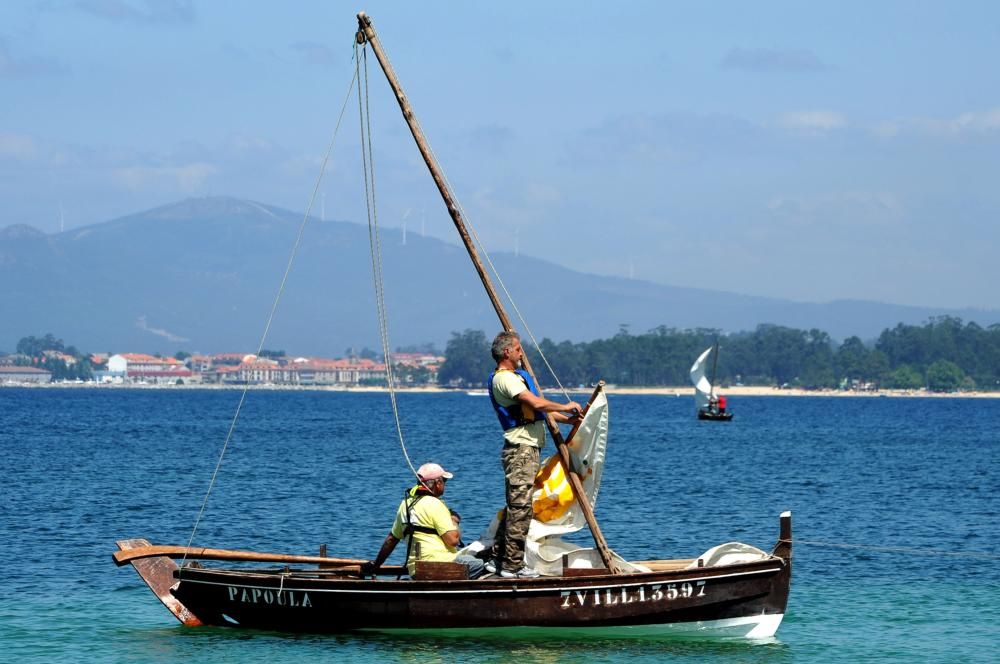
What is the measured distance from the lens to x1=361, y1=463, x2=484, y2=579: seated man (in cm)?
2144

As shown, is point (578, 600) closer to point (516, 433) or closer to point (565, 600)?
point (565, 600)

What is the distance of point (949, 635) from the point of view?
23672mm

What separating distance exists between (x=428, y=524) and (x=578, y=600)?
230 centimetres

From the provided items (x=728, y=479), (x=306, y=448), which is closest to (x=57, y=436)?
(x=306, y=448)

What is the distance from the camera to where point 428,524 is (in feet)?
70.7

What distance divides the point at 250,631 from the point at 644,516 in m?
21.8

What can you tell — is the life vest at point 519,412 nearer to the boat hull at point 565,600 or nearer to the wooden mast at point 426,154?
the wooden mast at point 426,154

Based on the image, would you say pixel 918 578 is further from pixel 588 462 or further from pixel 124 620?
pixel 124 620

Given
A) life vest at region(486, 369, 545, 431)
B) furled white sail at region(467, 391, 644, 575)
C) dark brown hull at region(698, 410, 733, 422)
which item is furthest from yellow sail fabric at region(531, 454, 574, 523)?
dark brown hull at region(698, 410, 733, 422)

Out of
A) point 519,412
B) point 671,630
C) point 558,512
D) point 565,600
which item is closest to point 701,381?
point 558,512

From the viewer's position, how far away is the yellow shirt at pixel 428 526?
21500 mm

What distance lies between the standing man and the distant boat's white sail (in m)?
102

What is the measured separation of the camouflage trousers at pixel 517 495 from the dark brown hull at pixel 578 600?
0.60 m

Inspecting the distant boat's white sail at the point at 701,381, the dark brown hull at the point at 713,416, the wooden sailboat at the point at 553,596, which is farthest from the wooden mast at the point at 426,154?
the dark brown hull at the point at 713,416
